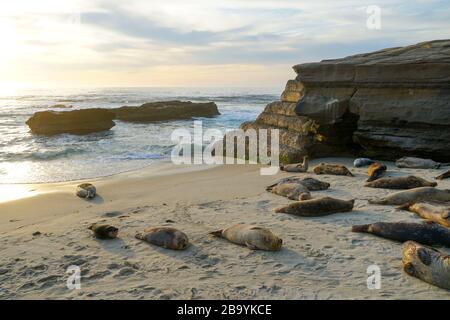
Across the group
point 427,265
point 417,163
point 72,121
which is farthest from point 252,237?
point 72,121

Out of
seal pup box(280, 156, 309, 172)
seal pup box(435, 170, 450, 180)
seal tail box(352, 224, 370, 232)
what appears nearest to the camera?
seal tail box(352, 224, 370, 232)

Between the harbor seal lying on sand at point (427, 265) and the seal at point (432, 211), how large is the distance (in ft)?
5.07

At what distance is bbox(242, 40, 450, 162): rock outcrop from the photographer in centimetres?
1073

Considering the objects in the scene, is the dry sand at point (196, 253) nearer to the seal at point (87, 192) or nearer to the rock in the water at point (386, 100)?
the seal at point (87, 192)

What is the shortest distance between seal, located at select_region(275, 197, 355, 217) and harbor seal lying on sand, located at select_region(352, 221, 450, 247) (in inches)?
37.9

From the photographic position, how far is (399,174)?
9922 millimetres

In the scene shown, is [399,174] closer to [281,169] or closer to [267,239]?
[281,169]

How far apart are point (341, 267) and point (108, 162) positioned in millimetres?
10264

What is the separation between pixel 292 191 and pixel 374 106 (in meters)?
5.09

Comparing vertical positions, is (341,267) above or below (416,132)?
below

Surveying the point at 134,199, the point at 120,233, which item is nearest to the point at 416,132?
the point at 134,199

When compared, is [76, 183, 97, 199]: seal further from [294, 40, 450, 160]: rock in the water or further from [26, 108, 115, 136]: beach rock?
[26, 108, 115, 136]: beach rock

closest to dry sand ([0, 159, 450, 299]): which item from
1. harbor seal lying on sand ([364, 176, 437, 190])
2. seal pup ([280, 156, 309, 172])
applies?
harbor seal lying on sand ([364, 176, 437, 190])

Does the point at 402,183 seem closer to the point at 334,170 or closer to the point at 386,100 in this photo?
the point at 334,170
